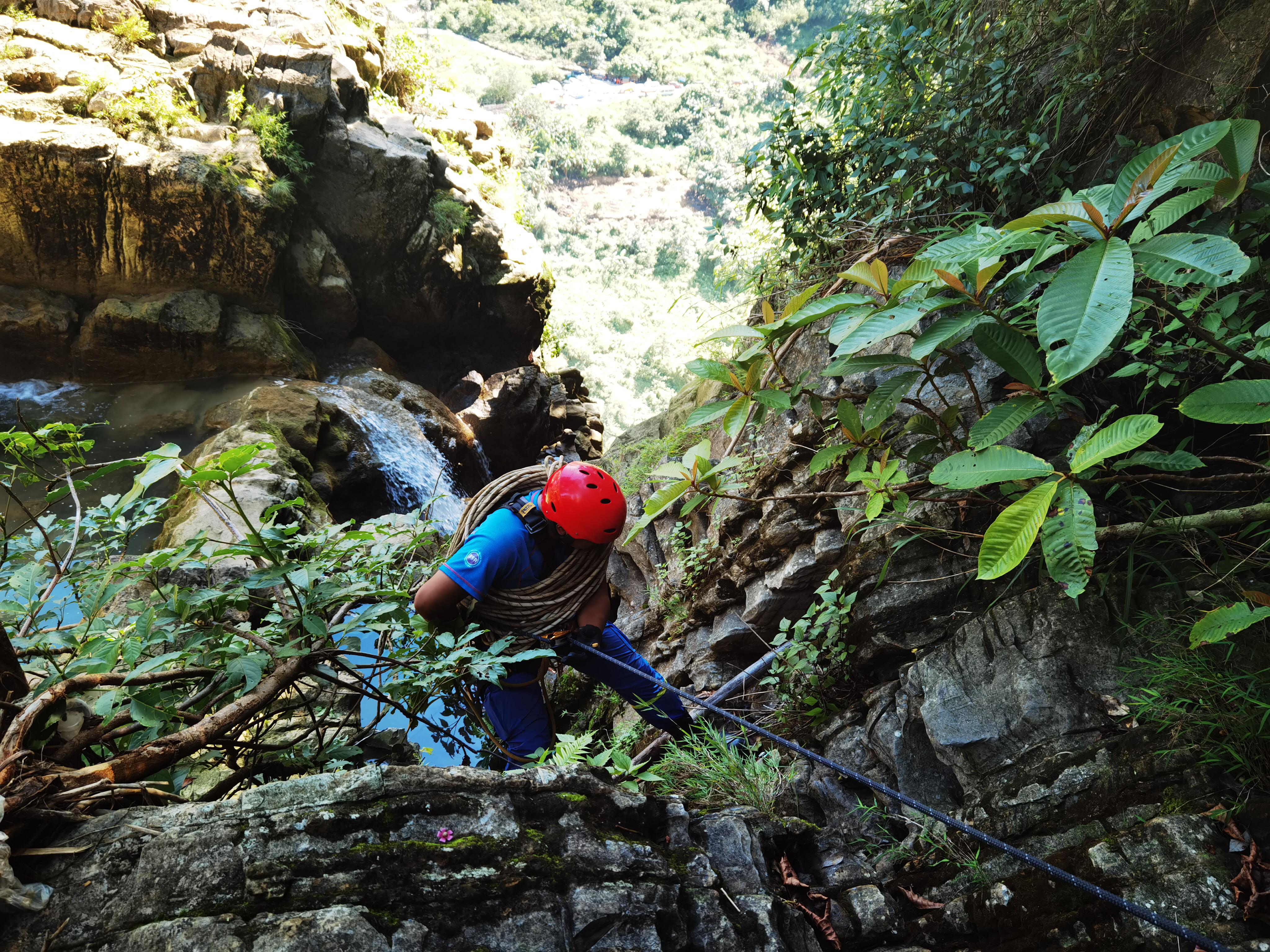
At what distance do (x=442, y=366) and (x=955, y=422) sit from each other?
10.9 m

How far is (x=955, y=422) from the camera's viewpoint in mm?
2863

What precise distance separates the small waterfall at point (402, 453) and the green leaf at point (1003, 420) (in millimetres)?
7193

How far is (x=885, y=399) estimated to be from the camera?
2.59m

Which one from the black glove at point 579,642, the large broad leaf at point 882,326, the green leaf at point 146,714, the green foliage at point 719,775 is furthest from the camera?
the black glove at point 579,642

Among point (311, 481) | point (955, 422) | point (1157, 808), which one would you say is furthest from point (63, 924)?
point (311, 481)

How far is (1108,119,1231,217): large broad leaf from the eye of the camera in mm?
1621

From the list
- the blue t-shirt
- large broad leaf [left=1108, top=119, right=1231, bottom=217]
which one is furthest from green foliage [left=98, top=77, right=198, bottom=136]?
large broad leaf [left=1108, top=119, right=1231, bottom=217]

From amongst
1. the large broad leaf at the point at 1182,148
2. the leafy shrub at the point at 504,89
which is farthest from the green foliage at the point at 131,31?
the leafy shrub at the point at 504,89

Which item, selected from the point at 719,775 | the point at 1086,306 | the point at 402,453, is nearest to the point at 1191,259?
the point at 1086,306

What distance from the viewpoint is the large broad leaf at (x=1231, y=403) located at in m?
1.67

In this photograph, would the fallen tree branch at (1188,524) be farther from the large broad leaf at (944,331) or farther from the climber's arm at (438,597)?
the climber's arm at (438,597)

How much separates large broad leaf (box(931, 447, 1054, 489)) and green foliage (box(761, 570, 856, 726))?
4.02 ft

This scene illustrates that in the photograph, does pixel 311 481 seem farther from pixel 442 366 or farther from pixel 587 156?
pixel 587 156

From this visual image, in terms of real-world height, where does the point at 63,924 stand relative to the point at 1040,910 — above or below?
above
